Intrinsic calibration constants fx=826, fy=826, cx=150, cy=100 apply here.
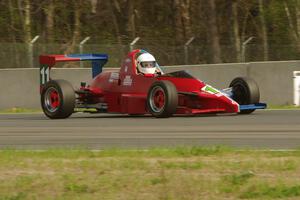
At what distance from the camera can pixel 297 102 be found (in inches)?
793

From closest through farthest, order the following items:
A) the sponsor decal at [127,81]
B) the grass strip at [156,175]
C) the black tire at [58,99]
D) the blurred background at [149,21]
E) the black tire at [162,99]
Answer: the grass strip at [156,175]
the black tire at [162,99]
the sponsor decal at [127,81]
the black tire at [58,99]
the blurred background at [149,21]

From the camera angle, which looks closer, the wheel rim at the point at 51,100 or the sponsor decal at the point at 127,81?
the sponsor decal at the point at 127,81

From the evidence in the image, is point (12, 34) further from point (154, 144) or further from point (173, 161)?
point (173, 161)

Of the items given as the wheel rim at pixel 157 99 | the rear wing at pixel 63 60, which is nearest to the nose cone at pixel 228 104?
the wheel rim at pixel 157 99

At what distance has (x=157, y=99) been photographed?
16.4 meters

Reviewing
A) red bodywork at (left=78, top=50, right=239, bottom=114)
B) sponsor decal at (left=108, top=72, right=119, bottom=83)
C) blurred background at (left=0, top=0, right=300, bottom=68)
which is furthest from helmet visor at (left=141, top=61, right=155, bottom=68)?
blurred background at (left=0, top=0, right=300, bottom=68)

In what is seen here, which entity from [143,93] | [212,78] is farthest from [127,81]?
[212,78]

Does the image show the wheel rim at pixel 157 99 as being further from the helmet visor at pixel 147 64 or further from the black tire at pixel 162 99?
the helmet visor at pixel 147 64

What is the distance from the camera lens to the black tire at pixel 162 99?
15.8 m

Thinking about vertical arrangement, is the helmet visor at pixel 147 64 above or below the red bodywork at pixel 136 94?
above

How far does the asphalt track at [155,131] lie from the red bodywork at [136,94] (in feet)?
0.73

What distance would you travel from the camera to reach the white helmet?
17219 millimetres

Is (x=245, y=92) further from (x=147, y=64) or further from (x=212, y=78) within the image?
(x=212, y=78)

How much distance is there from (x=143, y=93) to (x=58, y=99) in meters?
1.90
